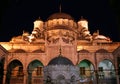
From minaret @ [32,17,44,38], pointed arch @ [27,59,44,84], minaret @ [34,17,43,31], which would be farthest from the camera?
minaret @ [34,17,43,31]

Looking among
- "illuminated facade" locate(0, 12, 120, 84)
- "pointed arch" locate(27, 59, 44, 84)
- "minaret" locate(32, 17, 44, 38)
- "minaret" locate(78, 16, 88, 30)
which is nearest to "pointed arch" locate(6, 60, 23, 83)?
"illuminated facade" locate(0, 12, 120, 84)

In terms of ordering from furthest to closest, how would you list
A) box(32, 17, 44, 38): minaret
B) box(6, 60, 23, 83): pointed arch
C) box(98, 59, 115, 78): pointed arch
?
box(32, 17, 44, 38): minaret, box(98, 59, 115, 78): pointed arch, box(6, 60, 23, 83): pointed arch

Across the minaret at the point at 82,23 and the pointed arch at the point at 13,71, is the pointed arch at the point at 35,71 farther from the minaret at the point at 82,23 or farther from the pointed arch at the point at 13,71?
the minaret at the point at 82,23

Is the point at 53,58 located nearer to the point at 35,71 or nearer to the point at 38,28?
the point at 35,71

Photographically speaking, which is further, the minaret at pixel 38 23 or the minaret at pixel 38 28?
the minaret at pixel 38 23

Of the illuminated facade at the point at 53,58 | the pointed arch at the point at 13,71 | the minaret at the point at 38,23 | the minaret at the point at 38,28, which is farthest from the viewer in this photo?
the minaret at the point at 38,23

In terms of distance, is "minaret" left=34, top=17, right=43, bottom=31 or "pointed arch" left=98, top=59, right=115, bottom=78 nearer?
"pointed arch" left=98, top=59, right=115, bottom=78

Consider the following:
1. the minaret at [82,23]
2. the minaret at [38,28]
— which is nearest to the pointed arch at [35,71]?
the minaret at [38,28]

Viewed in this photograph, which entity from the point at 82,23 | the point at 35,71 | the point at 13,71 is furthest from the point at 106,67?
the point at 13,71

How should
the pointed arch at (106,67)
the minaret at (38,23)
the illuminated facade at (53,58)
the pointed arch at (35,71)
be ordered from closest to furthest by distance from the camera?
the illuminated facade at (53,58), the pointed arch at (35,71), the pointed arch at (106,67), the minaret at (38,23)

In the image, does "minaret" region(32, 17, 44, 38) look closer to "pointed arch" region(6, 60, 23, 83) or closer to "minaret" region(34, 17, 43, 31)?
"minaret" region(34, 17, 43, 31)

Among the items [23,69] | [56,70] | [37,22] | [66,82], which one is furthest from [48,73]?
[37,22]

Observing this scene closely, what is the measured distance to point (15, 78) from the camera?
24.4 meters

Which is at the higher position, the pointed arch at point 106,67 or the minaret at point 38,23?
the minaret at point 38,23
